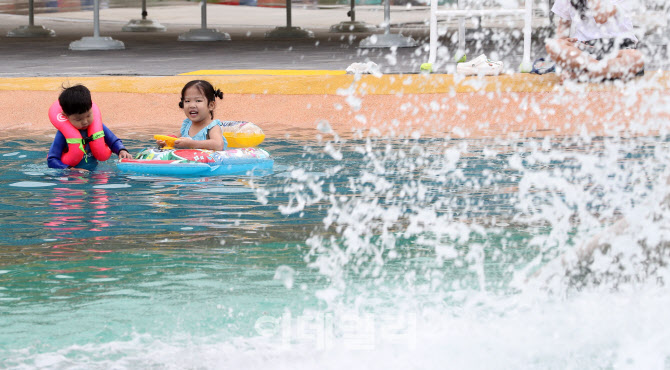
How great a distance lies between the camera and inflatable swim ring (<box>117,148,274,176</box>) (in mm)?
6020

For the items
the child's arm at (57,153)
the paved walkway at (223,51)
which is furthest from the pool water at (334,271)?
the paved walkway at (223,51)

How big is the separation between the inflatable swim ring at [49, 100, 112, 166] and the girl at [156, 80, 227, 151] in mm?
375

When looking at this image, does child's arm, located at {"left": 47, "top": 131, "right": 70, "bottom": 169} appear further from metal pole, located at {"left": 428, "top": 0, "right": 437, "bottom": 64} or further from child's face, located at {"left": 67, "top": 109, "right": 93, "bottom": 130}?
metal pole, located at {"left": 428, "top": 0, "right": 437, "bottom": 64}

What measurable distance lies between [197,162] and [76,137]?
0.87 m

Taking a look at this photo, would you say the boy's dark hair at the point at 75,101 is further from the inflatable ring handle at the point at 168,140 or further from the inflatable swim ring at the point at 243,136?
the inflatable swim ring at the point at 243,136

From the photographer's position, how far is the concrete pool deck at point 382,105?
7.83m

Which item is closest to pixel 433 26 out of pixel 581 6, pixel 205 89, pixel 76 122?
pixel 581 6

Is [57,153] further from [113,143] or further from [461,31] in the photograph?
[461,31]

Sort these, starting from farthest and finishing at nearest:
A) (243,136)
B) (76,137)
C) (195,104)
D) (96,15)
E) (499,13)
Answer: (96,15), (499,13), (243,136), (195,104), (76,137)

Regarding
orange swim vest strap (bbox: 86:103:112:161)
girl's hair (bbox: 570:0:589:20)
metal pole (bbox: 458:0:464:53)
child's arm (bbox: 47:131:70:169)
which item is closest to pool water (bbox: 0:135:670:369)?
child's arm (bbox: 47:131:70:169)

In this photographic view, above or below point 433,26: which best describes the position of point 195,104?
below

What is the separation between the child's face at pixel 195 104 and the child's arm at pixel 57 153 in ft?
2.74

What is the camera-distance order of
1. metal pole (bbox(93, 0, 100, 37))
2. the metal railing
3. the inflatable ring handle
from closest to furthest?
the inflatable ring handle
the metal railing
metal pole (bbox(93, 0, 100, 37))

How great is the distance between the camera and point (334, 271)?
3.80m
